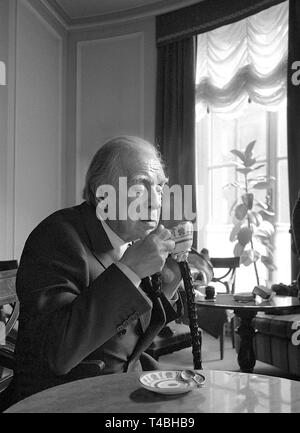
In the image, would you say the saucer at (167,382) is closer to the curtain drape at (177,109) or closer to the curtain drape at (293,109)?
the curtain drape at (293,109)

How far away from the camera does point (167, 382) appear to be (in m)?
0.94

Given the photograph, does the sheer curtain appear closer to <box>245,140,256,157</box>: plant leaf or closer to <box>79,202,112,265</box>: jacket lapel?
<box>245,140,256,157</box>: plant leaf

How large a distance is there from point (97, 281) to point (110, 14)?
541 cm

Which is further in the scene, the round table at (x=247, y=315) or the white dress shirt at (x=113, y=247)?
the round table at (x=247, y=315)

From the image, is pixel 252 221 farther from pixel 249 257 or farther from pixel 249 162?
pixel 249 162

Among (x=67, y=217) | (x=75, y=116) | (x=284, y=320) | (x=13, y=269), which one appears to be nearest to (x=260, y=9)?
(x=75, y=116)

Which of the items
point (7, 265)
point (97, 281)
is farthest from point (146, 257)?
point (7, 265)

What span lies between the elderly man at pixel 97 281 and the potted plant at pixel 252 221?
3.56m

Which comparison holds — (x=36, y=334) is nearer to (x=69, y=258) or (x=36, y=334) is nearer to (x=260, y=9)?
(x=69, y=258)

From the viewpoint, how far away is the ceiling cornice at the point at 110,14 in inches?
211

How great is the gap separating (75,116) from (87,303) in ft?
17.0

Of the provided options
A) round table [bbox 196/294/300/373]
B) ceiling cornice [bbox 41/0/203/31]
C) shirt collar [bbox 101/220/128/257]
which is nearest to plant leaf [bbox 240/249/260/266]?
round table [bbox 196/294/300/373]

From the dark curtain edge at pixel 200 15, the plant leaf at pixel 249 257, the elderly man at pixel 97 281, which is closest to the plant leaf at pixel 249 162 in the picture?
the plant leaf at pixel 249 257

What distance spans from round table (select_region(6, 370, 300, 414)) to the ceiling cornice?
5.14 meters
